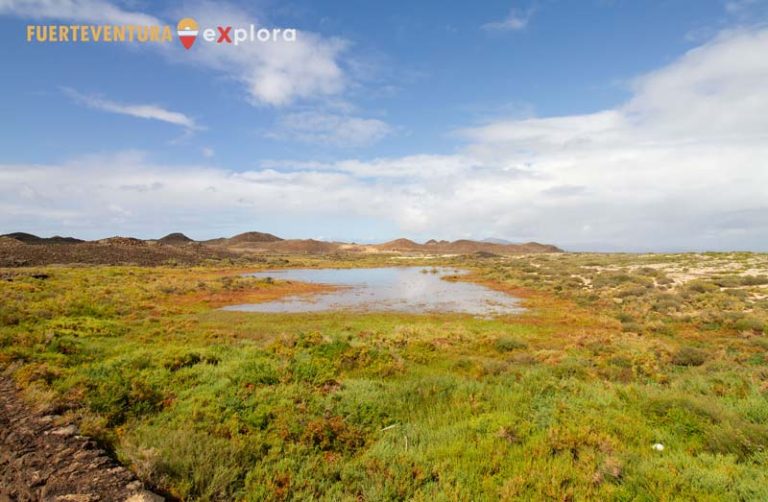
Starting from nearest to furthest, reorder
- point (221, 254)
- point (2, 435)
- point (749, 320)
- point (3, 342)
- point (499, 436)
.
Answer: point (2, 435)
point (499, 436)
point (3, 342)
point (749, 320)
point (221, 254)

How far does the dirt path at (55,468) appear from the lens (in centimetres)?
464

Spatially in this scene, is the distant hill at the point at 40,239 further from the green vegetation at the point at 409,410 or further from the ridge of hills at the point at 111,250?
the green vegetation at the point at 409,410

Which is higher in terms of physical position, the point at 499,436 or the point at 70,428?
the point at 70,428

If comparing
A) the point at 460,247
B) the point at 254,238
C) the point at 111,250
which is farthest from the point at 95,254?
the point at 460,247

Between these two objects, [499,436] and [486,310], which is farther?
[486,310]

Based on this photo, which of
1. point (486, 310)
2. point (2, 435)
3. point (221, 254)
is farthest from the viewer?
point (221, 254)

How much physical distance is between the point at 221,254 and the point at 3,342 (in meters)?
95.8

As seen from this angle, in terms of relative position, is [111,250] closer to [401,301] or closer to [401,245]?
[401,301]

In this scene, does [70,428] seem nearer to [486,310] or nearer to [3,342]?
[3,342]

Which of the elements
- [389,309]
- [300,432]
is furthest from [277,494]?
[389,309]

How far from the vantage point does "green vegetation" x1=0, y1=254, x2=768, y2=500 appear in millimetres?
5742

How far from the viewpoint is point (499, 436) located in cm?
721

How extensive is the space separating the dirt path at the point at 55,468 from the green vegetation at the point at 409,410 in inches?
14.4

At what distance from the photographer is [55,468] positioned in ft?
16.8
